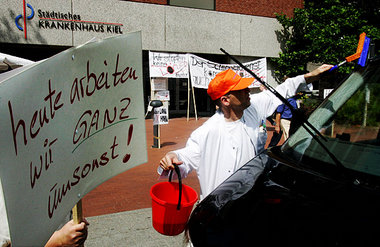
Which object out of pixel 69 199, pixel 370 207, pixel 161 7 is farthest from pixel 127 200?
pixel 161 7

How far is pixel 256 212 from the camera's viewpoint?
152 centimetres

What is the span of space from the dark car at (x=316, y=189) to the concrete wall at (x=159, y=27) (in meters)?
11.6

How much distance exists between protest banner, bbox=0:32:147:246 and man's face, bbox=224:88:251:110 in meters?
1.25

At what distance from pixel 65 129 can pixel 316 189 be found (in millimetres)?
1284

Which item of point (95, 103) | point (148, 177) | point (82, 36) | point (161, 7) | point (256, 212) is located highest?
point (161, 7)

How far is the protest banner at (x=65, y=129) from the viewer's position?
3.56 ft

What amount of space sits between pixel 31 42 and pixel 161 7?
18.0 feet

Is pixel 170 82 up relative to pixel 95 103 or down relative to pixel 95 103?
down

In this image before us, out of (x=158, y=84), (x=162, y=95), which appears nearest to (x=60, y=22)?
(x=158, y=84)

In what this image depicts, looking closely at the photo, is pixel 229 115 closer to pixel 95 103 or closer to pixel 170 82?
pixel 95 103

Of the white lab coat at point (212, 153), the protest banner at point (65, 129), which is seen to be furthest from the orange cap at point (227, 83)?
the protest banner at point (65, 129)

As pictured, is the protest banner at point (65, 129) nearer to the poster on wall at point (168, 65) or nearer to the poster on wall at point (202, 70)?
the poster on wall at point (168, 65)

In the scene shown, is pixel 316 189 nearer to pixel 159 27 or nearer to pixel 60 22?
pixel 60 22

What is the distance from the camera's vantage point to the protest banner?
109 centimetres
